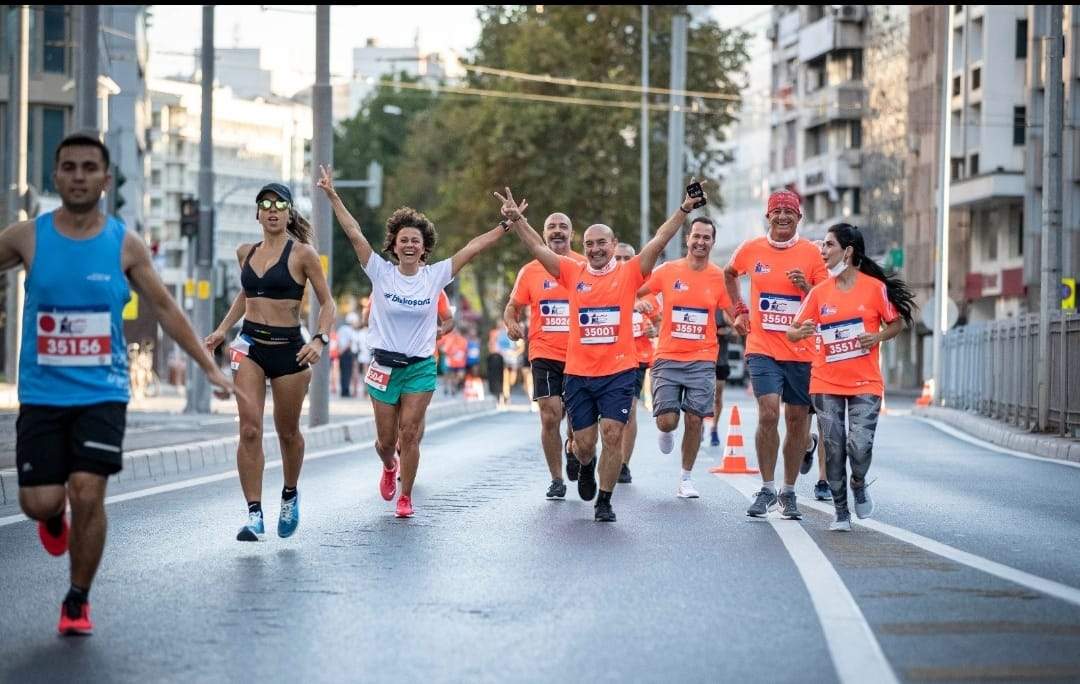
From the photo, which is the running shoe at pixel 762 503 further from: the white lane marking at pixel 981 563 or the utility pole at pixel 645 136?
the utility pole at pixel 645 136

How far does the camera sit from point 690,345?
1623 cm

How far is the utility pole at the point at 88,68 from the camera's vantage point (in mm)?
22880

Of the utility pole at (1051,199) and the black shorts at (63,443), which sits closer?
the black shorts at (63,443)

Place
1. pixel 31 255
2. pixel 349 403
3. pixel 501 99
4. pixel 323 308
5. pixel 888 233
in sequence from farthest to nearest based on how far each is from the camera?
pixel 888 233
pixel 501 99
pixel 349 403
pixel 323 308
pixel 31 255

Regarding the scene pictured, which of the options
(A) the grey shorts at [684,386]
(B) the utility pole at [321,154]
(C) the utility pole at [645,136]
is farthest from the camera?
(C) the utility pole at [645,136]

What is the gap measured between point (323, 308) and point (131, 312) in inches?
778

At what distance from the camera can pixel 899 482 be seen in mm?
18641

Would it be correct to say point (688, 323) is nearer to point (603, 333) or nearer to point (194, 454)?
point (603, 333)

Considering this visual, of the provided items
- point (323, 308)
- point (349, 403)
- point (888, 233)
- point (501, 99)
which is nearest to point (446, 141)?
point (888, 233)

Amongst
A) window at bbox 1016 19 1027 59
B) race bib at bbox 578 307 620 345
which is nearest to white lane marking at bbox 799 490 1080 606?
race bib at bbox 578 307 620 345

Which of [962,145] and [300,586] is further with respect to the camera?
[962,145]

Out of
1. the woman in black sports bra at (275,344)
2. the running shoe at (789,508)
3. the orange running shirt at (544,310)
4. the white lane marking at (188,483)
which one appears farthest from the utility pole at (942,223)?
the woman in black sports bra at (275,344)

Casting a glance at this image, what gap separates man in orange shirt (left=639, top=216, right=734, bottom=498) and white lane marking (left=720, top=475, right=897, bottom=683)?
3493 millimetres

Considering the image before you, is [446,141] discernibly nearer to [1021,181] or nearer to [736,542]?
[1021,181]
